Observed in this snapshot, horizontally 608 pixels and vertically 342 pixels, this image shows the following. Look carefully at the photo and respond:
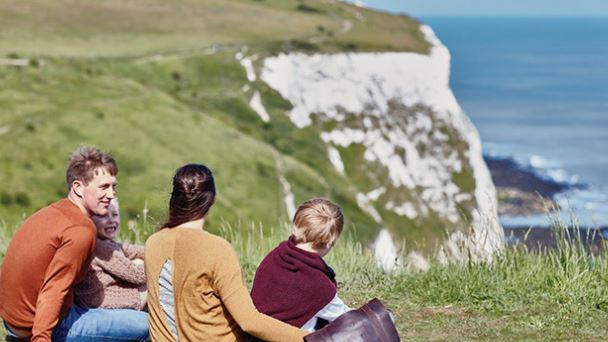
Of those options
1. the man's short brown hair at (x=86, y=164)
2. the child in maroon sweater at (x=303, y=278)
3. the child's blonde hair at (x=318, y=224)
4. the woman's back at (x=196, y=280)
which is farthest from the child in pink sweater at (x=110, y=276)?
the child's blonde hair at (x=318, y=224)

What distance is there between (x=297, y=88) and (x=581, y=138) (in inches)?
2906

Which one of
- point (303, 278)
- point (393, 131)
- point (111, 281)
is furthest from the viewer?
point (393, 131)

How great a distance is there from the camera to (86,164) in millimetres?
7668

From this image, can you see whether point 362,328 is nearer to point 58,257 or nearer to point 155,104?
point 58,257

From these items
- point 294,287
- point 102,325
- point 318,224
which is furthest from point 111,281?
point 318,224

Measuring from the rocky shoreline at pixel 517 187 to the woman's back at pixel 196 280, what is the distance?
95.0 meters

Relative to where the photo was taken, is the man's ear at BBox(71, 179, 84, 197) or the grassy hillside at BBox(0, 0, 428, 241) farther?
the grassy hillside at BBox(0, 0, 428, 241)

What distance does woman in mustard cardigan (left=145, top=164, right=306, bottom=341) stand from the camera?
7027mm

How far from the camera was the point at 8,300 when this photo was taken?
790 centimetres

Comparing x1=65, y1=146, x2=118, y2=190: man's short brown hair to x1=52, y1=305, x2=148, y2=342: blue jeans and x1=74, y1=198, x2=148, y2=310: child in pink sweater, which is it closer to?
x1=74, y1=198, x2=148, y2=310: child in pink sweater

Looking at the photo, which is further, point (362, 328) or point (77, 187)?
point (77, 187)

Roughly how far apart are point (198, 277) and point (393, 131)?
10026cm

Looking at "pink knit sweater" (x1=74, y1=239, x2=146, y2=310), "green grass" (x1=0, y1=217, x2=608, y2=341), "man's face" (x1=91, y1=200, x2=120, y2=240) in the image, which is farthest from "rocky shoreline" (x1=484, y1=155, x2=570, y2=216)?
"man's face" (x1=91, y1=200, x2=120, y2=240)

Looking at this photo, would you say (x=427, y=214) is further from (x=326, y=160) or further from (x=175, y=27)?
(x=175, y=27)
